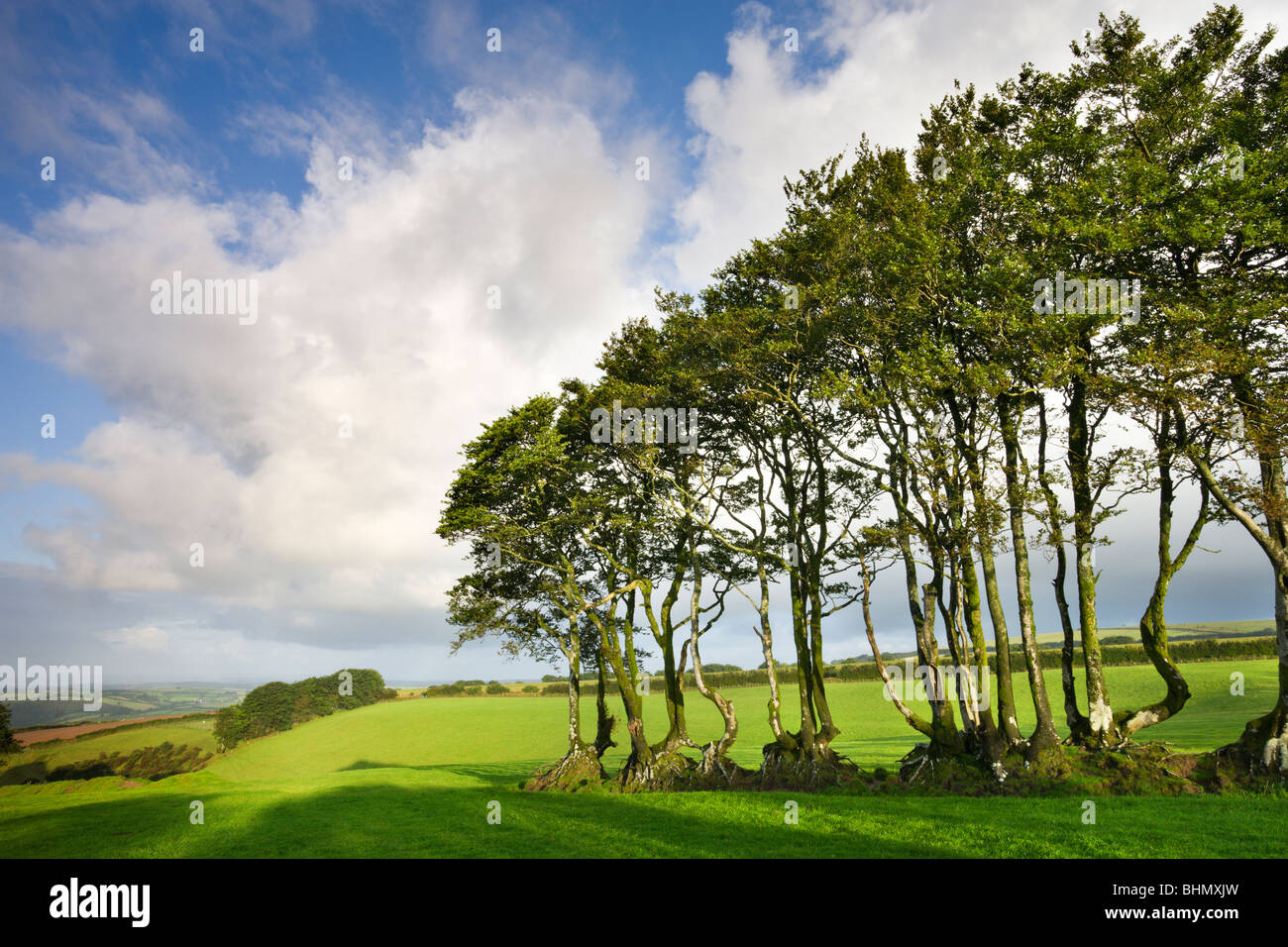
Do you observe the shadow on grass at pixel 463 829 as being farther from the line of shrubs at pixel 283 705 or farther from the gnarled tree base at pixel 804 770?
the line of shrubs at pixel 283 705

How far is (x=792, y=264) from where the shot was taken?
73.0 feet

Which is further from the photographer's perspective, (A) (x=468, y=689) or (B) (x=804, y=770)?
(A) (x=468, y=689)

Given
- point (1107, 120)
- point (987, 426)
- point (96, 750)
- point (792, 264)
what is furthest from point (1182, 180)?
point (96, 750)

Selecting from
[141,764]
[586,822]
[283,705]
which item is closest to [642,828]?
[586,822]

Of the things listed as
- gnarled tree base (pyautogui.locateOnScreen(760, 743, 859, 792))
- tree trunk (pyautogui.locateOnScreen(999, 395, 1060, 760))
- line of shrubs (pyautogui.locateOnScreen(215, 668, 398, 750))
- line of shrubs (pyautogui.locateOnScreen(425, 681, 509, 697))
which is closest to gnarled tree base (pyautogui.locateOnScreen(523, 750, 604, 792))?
gnarled tree base (pyautogui.locateOnScreen(760, 743, 859, 792))

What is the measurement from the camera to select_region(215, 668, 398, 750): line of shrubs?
226 feet

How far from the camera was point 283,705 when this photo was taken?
7988 centimetres

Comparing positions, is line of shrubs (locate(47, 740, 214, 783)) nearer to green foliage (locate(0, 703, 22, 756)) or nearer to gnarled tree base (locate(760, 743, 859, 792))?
green foliage (locate(0, 703, 22, 756))

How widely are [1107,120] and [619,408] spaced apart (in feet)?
59.7

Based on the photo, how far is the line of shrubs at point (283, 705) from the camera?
68.9 m

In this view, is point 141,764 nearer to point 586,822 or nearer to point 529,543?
point 529,543
